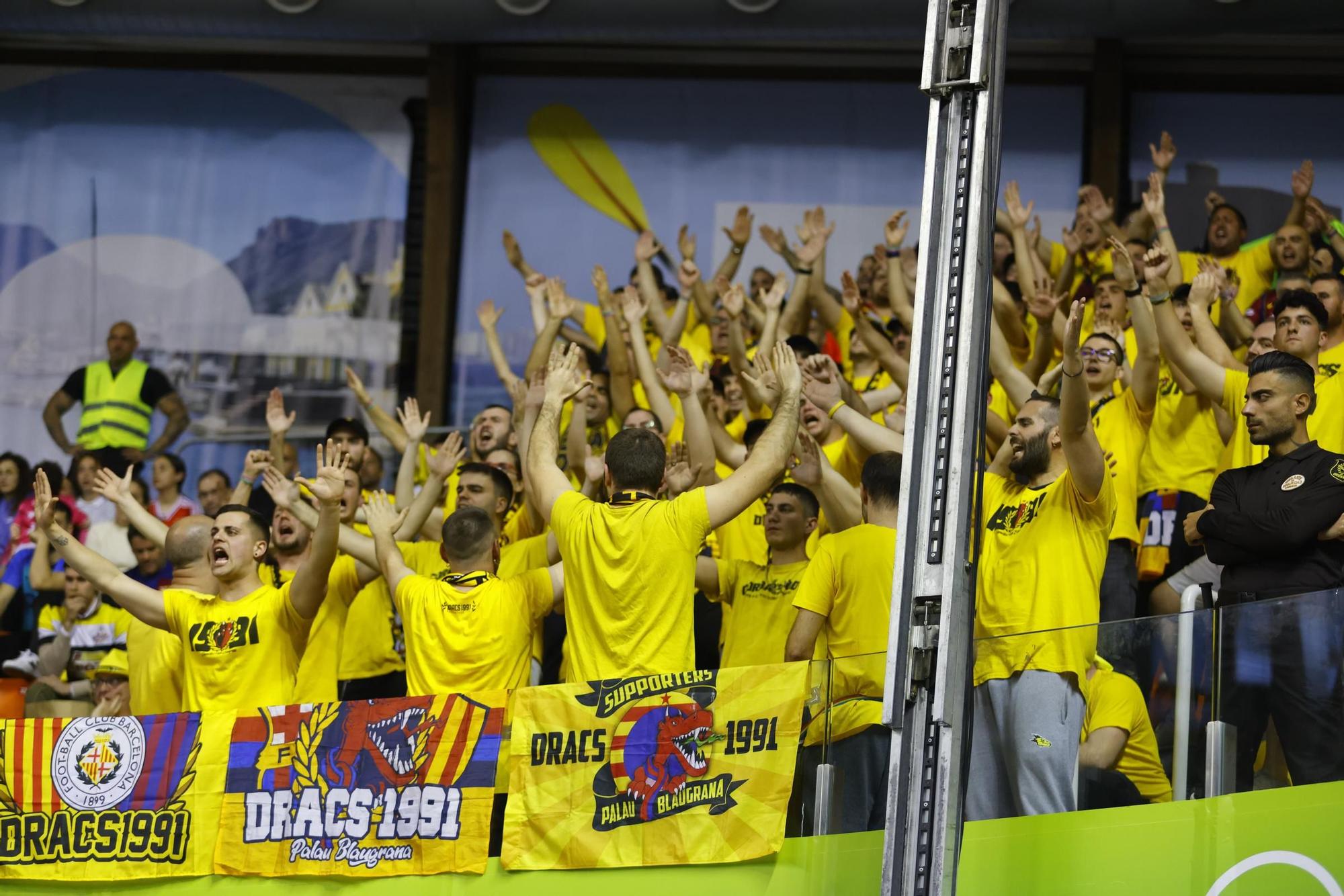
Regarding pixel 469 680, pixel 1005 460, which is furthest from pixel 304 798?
pixel 1005 460

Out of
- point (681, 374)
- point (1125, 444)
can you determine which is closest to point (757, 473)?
point (681, 374)

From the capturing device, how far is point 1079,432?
5039 mm

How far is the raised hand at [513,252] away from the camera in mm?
10633

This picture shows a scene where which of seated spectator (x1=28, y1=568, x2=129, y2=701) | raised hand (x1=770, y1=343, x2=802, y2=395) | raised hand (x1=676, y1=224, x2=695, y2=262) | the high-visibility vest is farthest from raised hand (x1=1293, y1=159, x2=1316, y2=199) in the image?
the high-visibility vest

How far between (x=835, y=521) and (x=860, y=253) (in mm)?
4731

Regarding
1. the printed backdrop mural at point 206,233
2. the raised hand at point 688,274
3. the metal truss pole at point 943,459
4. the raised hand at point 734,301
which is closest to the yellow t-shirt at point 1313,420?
the metal truss pole at point 943,459

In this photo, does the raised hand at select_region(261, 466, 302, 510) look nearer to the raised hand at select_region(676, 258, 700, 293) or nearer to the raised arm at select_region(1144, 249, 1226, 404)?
the raised hand at select_region(676, 258, 700, 293)

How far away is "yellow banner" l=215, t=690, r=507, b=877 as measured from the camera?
512 centimetres

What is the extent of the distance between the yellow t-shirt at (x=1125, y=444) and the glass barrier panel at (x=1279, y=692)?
1.95m

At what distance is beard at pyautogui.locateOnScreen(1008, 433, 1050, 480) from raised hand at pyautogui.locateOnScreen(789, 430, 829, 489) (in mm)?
886

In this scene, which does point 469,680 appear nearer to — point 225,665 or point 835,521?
point 225,665

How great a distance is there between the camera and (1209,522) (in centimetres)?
526

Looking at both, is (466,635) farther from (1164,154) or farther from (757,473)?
(1164,154)

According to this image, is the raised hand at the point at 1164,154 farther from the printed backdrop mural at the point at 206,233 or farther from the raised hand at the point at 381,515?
the printed backdrop mural at the point at 206,233
